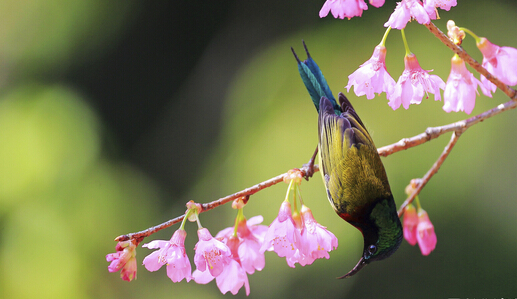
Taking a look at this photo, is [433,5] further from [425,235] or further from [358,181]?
[425,235]

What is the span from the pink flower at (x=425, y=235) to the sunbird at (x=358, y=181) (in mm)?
159

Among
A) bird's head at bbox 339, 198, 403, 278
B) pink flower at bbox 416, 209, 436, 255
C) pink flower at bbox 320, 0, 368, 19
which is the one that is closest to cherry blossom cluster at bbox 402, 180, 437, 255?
pink flower at bbox 416, 209, 436, 255

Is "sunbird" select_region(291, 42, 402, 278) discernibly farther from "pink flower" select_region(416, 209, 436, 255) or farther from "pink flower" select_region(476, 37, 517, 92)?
"pink flower" select_region(476, 37, 517, 92)

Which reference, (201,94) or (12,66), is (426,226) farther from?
Answer: (12,66)

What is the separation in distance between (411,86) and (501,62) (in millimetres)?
180

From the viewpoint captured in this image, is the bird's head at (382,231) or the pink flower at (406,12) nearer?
the pink flower at (406,12)

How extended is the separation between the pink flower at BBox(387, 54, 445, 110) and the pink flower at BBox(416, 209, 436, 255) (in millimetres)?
419

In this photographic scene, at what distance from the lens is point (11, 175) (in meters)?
2.24

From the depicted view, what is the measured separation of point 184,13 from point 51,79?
0.94 metres

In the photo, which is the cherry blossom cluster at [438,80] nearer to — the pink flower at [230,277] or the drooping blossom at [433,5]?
the drooping blossom at [433,5]

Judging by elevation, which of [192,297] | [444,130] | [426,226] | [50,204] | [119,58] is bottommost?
[192,297]

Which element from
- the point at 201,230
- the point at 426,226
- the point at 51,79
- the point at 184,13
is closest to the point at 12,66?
the point at 51,79

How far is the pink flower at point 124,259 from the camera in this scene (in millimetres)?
688

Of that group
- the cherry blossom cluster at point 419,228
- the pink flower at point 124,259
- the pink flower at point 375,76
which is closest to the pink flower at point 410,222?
the cherry blossom cluster at point 419,228
